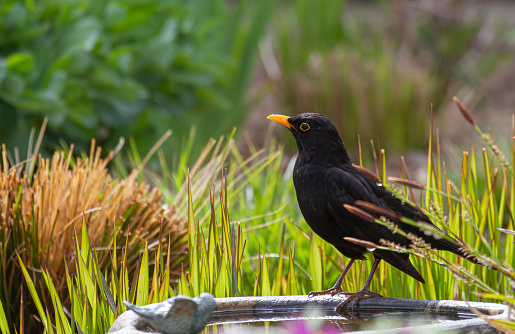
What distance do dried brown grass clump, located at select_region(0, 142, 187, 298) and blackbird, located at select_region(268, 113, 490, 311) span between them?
2.06ft

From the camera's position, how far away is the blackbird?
164 cm

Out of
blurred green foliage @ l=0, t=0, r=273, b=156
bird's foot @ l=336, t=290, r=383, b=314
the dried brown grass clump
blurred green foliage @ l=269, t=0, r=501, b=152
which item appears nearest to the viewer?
bird's foot @ l=336, t=290, r=383, b=314

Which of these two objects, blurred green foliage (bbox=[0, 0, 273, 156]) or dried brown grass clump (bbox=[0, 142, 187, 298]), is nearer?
dried brown grass clump (bbox=[0, 142, 187, 298])

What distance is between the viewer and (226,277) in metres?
1.82

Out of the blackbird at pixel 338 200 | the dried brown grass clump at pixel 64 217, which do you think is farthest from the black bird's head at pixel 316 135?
the dried brown grass clump at pixel 64 217

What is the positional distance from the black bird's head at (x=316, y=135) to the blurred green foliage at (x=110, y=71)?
1.90m

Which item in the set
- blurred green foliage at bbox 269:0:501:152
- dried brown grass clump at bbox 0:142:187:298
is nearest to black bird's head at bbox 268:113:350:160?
dried brown grass clump at bbox 0:142:187:298

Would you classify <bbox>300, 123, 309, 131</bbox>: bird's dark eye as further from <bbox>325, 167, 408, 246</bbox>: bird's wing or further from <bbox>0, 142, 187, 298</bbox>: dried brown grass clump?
<bbox>0, 142, 187, 298</bbox>: dried brown grass clump

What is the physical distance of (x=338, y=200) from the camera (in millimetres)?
1632

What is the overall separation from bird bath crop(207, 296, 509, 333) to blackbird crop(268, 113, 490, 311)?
4cm

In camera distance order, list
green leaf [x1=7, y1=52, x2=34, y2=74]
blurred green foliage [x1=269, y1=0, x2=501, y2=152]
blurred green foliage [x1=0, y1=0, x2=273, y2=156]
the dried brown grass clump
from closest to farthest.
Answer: the dried brown grass clump, green leaf [x1=7, y1=52, x2=34, y2=74], blurred green foliage [x1=0, y1=0, x2=273, y2=156], blurred green foliage [x1=269, y1=0, x2=501, y2=152]

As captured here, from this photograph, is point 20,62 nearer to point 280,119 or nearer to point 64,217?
point 64,217

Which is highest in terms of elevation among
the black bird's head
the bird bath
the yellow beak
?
the yellow beak

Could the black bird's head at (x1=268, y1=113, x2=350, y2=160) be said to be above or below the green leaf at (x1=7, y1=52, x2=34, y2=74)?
below
